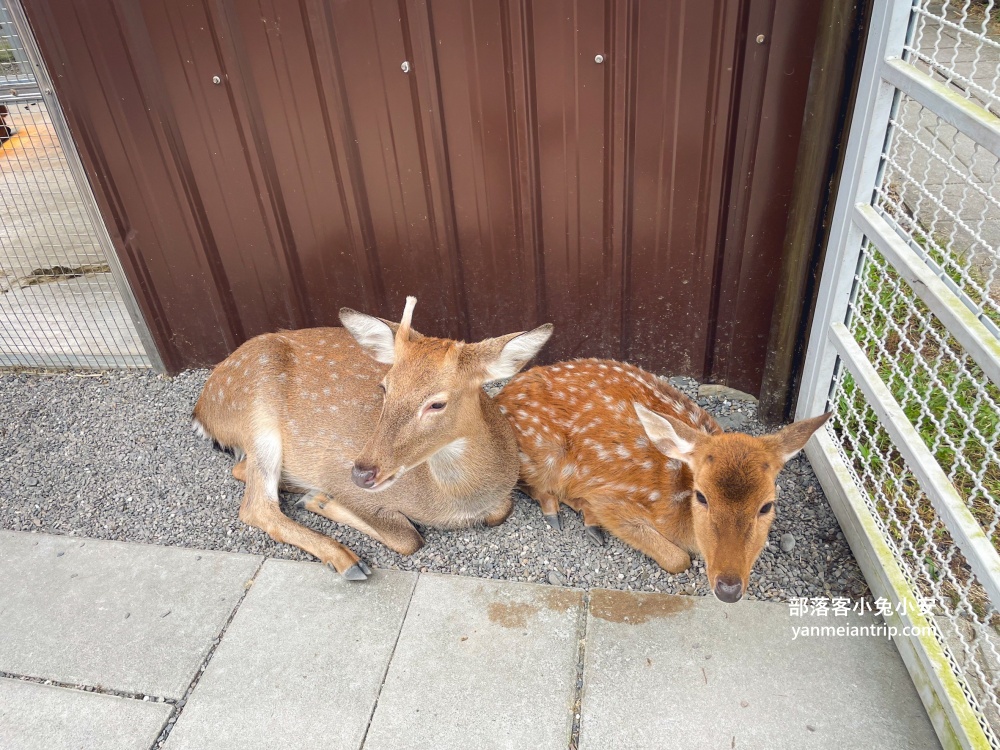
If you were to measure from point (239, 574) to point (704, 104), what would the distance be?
2.82 m

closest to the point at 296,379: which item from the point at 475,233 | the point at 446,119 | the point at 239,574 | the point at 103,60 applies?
the point at 239,574

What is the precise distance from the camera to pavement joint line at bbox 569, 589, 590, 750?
2387 mm

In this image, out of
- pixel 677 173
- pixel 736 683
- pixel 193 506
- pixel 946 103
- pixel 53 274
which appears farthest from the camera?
pixel 53 274

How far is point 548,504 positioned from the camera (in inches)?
130

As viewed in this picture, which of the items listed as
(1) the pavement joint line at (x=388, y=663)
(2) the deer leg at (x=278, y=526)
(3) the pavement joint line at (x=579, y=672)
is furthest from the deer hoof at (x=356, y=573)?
(3) the pavement joint line at (x=579, y=672)

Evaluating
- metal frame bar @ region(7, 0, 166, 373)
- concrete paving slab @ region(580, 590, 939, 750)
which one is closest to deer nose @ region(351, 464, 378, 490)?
concrete paving slab @ region(580, 590, 939, 750)

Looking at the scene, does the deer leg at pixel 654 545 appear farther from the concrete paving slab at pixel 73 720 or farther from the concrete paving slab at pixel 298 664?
the concrete paving slab at pixel 73 720

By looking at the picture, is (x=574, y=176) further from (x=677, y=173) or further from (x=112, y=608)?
(x=112, y=608)

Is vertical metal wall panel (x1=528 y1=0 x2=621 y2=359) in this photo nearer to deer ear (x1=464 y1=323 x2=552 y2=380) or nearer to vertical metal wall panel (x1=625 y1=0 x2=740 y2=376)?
vertical metal wall panel (x1=625 y1=0 x2=740 y2=376)

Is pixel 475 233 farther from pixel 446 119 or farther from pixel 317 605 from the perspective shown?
pixel 317 605

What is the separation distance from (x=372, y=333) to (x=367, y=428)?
525 mm

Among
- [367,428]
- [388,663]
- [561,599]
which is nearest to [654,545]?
[561,599]

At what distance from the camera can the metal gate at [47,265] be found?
11.8 ft

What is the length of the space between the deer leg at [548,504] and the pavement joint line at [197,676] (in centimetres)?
124
